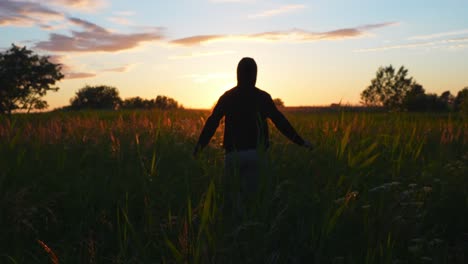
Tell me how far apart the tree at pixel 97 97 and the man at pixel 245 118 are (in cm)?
9520

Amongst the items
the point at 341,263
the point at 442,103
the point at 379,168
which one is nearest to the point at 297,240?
the point at 341,263

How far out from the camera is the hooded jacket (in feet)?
18.0

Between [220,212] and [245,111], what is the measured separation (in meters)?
2.45

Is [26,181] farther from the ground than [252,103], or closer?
closer

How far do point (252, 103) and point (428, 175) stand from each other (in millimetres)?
2460

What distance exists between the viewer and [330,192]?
3.90 metres

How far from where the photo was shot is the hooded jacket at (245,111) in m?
5.48

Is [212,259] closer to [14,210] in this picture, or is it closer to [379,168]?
[14,210]

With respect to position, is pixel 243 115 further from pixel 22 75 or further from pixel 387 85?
pixel 387 85

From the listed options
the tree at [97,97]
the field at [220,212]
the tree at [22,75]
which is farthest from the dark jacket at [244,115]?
the tree at [97,97]

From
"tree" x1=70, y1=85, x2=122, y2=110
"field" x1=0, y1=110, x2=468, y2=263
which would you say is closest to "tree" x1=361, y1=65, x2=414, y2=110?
"tree" x1=70, y1=85, x2=122, y2=110

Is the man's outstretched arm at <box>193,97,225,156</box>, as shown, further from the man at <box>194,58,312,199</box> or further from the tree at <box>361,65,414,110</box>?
the tree at <box>361,65,414,110</box>

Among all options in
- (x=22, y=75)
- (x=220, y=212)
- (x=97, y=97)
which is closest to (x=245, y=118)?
(x=220, y=212)

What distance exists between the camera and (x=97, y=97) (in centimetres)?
10031
